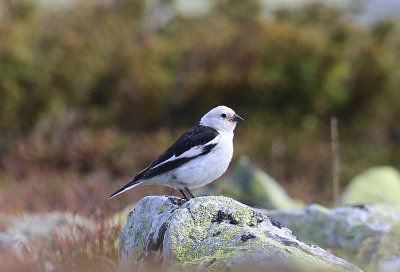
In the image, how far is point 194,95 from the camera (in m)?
17.9

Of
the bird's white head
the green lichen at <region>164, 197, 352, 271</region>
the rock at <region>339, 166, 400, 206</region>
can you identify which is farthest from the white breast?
the rock at <region>339, 166, 400, 206</region>

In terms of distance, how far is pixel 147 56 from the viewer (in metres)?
19.1

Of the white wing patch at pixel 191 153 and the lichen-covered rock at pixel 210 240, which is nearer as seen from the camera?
the lichen-covered rock at pixel 210 240

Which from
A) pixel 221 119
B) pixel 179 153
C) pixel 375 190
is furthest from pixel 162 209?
pixel 375 190

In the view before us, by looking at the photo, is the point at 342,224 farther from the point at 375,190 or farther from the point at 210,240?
the point at 375,190

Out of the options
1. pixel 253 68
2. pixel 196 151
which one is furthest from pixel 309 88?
pixel 196 151

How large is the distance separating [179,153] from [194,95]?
12.4 m

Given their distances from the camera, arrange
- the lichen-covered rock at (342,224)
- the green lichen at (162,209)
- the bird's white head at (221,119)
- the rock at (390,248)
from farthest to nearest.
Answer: the lichen-covered rock at (342,224)
the bird's white head at (221,119)
the rock at (390,248)
the green lichen at (162,209)

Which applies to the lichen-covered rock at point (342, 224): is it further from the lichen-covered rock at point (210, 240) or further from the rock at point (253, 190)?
the rock at point (253, 190)

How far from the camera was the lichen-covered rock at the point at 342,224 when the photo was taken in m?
6.32

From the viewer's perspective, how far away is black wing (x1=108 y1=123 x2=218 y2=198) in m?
5.54

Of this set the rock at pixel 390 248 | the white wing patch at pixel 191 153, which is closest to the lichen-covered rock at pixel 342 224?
the rock at pixel 390 248

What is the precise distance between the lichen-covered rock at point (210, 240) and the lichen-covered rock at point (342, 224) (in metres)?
1.83

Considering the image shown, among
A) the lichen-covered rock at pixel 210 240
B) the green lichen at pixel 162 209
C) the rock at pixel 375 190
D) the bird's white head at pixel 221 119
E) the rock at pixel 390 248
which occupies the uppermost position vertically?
the bird's white head at pixel 221 119
